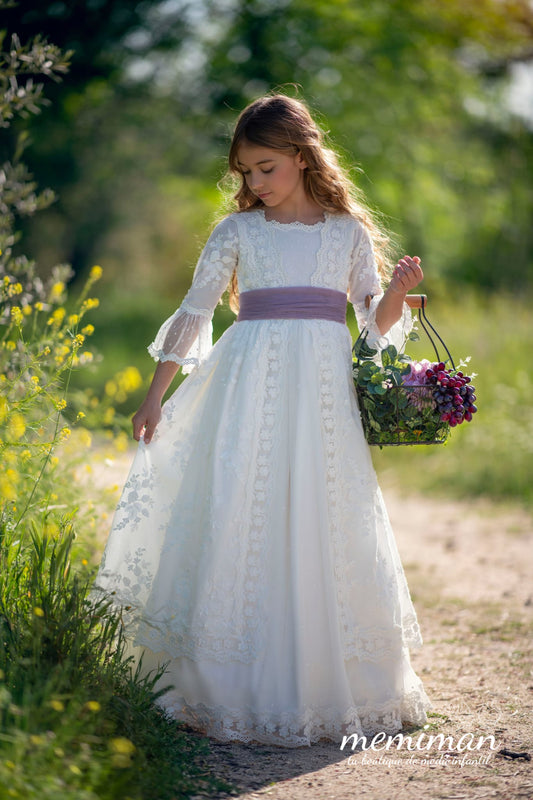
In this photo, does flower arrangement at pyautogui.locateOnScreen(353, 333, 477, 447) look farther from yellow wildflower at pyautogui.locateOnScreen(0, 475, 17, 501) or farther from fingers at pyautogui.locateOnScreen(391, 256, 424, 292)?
yellow wildflower at pyautogui.locateOnScreen(0, 475, 17, 501)

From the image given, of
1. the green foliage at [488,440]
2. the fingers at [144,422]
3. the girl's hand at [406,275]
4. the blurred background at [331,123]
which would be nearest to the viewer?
the girl's hand at [406,275]

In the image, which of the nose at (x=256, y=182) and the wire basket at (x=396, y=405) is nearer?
the wire basket at (x=396, y=405)

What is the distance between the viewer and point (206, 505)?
9.32 ft

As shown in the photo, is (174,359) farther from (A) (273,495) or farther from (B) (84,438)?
(B) (84,438)

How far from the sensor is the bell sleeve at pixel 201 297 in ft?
9.82

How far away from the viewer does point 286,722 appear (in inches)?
106

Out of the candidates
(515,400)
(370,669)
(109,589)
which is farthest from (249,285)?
(515,400)

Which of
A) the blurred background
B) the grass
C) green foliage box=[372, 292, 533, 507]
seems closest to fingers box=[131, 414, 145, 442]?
the grass

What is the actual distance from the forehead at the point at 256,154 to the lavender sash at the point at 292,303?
17.1 inches

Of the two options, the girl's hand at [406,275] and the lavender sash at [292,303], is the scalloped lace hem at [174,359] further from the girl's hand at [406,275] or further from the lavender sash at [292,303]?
the girl's hand at [406,275]

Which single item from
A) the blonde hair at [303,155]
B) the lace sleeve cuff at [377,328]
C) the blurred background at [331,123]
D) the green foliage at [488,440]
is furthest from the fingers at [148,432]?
the blurred background at [331,123]

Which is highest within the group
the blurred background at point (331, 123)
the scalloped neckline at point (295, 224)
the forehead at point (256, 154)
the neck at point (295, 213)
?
the blurred background at point (331, 123)

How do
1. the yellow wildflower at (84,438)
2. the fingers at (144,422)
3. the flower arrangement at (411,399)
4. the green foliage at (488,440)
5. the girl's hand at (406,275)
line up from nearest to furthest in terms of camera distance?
the flower arrangement at (411,399) → the girl's hand at (406,275) → the fingers at (144,422) → the yellow wildflower at (84,438) → the green foliage at (488,440)

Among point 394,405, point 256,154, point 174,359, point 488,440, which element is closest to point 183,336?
point 174,359
